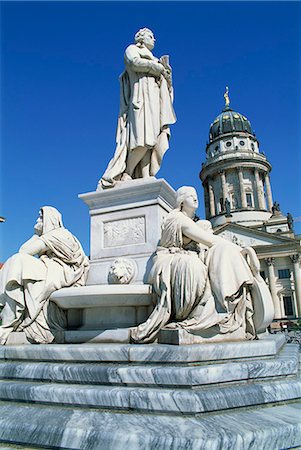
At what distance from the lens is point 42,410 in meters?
2.76

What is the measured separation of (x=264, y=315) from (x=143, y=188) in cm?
218

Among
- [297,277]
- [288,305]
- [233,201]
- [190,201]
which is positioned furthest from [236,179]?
[190,201]

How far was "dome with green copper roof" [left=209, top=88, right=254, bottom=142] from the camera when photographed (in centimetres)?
6788

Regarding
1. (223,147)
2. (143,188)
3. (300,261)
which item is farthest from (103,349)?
(223,147)

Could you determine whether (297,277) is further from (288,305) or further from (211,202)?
(211,202)

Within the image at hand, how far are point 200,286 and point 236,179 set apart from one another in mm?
60725

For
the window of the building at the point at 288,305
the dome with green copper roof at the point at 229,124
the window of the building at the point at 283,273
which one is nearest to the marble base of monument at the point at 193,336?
the window of the building at the point at 288,305

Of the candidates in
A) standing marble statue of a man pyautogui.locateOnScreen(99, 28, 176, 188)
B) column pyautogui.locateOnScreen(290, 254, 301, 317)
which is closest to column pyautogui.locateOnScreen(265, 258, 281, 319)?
column pyautogui.locateOnScreen(290, 254, 301, 317)

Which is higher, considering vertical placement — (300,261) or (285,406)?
(300,261)

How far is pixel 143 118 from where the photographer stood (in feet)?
17.2

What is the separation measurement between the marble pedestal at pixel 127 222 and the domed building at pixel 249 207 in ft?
163

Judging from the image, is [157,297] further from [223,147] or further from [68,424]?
[223,147]

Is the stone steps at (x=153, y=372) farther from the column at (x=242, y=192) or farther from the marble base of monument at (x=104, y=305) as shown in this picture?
the column at (x=242, y=192)

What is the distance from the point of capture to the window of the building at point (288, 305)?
167ft
